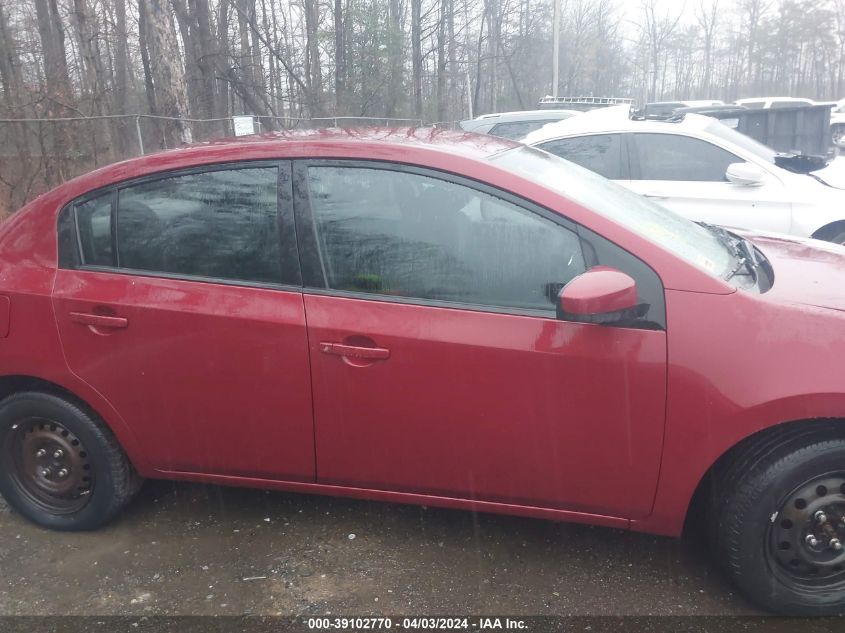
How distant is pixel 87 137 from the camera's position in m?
12.0

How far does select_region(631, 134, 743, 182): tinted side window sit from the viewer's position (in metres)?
6.07

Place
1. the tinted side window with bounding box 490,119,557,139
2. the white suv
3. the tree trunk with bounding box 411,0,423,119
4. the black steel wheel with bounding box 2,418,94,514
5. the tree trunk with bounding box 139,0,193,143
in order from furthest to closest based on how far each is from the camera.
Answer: the tree trunk with bounding box 411,0,423,119 → the tree trunk with bounding box 139,0,193,143 → the tinted side window with bounding box 490,119,557,139 → the white suv → the black steel wheel with bounding box 2,418,94,514

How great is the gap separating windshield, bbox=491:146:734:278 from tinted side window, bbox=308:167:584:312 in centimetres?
21

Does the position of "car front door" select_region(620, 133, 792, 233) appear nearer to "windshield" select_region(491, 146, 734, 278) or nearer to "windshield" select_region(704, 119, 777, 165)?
"windshield" select_region(704, 119, 777, 165)

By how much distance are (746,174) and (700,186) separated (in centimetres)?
39

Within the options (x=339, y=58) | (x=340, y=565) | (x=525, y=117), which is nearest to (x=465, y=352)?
(x=340, y=565)

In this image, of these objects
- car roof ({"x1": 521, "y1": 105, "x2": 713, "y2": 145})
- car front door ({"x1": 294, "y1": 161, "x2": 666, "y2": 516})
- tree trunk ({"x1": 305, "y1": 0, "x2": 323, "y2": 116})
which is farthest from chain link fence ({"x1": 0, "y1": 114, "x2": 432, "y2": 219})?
tree trunk ({"x1": 305, "y1": 0, "x2": 323, "y2": 116})

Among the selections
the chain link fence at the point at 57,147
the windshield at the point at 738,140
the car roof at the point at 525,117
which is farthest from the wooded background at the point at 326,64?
the windshield at the point at 738,140

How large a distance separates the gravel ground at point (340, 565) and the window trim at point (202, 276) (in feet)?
3.82

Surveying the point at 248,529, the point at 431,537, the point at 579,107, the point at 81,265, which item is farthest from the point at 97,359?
the point at 579,107

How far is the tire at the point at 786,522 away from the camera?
7.84 feet

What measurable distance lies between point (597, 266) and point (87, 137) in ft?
38.4

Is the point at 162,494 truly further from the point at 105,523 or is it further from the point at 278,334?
the point at 278,334

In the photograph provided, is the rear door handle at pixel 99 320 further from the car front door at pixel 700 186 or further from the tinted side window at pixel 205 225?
the car front door at pixel 700 186
